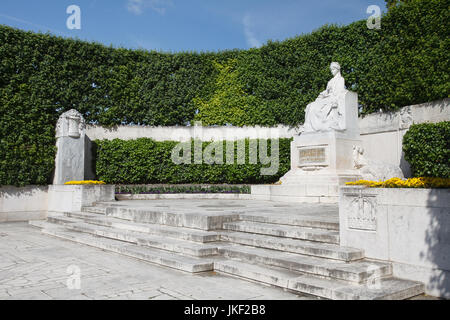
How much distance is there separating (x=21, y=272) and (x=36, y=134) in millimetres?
9522

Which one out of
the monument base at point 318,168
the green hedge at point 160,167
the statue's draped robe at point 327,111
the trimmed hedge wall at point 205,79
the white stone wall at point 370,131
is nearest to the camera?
the monument base at point 318,168

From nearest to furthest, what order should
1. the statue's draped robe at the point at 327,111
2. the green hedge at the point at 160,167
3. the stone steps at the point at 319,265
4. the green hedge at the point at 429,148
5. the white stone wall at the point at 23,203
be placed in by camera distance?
the stone steps at the point at 319,265 → the green hedge at the point at 429,148 → the statue's draped robe at the point at 327,111 → the white stone wall at the point at 23,203 → the green hedge at the point at 160,167

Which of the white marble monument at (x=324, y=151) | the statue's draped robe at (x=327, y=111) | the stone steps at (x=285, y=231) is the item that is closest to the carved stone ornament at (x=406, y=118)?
the white marble monument at (x=324, y=151)

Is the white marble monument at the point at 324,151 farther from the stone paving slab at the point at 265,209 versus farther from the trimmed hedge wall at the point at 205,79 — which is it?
the trimmed hedge wall at the point at 205,79

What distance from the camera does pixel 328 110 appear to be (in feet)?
40.4

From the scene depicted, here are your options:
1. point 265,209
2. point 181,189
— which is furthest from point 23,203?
point 265,209

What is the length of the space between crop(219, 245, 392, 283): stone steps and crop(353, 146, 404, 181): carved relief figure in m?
7.28

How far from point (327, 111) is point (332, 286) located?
903 centimetres

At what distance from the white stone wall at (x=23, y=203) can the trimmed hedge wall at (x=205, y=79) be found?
395 mm

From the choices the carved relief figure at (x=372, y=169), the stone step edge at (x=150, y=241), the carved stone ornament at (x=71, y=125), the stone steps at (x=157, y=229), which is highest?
the carved stone ornament at (x=71, y=125)

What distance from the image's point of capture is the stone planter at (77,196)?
11.3 meters

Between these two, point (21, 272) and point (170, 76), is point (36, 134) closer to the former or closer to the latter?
point (170, 76)

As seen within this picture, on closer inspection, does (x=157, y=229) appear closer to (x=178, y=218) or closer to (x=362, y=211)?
(x=178, y=218)

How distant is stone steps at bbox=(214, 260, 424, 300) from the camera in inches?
155
